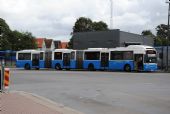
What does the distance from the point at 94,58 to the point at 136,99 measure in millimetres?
36070

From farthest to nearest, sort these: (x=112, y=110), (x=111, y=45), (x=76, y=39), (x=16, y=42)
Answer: (x=16, y=42), (x=76, y=39), (x=111, y=45), (x=112, y=110)

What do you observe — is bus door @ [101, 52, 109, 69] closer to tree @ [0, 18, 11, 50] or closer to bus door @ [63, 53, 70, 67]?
bus door @ [63, 53, 70, 67]

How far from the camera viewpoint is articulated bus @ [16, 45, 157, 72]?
156ft

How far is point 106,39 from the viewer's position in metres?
73.2

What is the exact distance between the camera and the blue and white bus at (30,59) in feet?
193

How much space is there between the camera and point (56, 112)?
12328 mm

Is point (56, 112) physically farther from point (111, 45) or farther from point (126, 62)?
point (111, 45)

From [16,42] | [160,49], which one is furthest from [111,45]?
[16,42]

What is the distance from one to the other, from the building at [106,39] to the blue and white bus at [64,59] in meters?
15.7

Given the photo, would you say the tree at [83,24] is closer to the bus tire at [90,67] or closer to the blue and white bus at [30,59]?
the blue and white bus at [30,59]

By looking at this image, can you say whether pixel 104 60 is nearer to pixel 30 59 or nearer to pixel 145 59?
pixel 145 59

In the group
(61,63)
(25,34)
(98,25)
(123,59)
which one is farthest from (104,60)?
(98,25)

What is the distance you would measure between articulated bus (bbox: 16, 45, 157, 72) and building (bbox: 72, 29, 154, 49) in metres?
16.0

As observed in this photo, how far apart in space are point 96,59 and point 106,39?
822 inches
